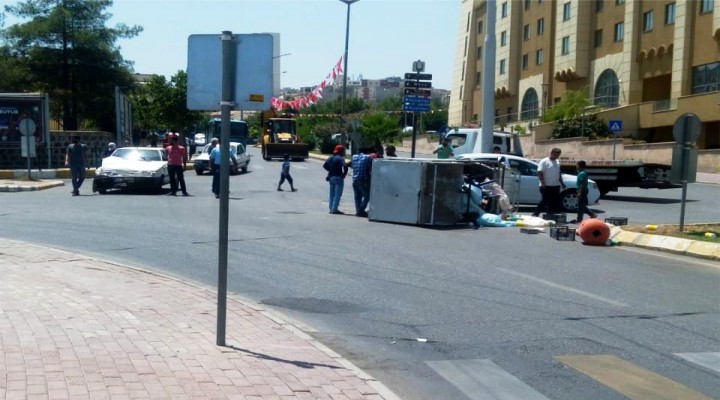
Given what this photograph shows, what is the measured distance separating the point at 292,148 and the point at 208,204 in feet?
99.4

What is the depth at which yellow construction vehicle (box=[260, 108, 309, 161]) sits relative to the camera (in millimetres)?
51125

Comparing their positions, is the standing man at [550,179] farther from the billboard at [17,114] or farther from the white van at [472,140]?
the billboard at [17,114]

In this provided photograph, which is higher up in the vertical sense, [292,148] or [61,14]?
[61,14]


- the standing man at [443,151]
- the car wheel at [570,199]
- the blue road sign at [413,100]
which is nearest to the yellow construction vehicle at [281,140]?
the standing man at [443,151]

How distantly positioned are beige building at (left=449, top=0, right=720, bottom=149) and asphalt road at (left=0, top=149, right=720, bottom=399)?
29.2 meters

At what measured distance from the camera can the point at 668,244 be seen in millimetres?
14281

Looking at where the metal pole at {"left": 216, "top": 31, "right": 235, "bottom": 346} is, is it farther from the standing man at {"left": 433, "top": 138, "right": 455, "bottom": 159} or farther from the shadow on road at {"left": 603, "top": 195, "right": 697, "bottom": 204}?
the shadow on road at {"left": 603, "top": 195, "right": 697, "bottom": 204}

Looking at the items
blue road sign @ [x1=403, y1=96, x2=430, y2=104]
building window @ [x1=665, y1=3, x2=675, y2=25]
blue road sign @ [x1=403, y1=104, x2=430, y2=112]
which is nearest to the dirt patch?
blue road sign @ [x1=403, y1=104, x2=430, y2=112]

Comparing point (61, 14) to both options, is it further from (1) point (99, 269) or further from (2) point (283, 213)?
(1) point (99, 269)

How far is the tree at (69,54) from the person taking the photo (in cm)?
4969

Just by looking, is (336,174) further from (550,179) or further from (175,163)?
(175,163)

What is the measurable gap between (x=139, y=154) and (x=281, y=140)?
93.5ft

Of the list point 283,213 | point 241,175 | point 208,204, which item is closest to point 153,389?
point 283,213

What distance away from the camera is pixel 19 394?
5.18 meters
